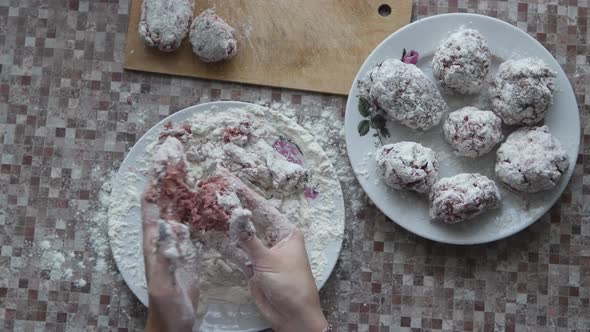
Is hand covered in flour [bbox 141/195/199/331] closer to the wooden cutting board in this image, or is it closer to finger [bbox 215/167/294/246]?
finger [bbox 215/167/294/246]

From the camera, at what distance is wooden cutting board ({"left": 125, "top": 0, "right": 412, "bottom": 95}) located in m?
1.80

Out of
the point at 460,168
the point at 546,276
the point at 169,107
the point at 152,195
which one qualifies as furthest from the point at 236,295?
the point at 546,276

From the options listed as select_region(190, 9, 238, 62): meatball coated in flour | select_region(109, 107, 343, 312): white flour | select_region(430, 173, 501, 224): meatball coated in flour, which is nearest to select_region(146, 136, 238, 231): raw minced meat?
select_region(109, 107, 343, 312): white flour

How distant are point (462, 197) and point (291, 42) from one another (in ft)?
1.94

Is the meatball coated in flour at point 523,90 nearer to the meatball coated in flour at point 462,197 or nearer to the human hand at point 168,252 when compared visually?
the meatball coated in flour at point 462,197

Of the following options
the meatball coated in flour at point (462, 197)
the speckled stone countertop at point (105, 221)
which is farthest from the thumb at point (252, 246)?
the meatball coated in flour at point (462, 197)

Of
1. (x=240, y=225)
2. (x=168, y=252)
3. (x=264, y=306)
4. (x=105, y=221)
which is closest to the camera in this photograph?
(x=168, y=252)

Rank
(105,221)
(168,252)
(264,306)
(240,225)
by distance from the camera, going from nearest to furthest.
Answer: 1. (168,252)
2. (240,225)
3. (264,306)
4. (105,221)

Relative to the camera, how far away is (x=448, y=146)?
174 centimetres

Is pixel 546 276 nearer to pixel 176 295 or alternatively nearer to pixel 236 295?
pixel 236 295

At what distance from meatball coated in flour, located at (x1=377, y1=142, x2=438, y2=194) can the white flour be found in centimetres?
14

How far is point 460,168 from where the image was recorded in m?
1.74

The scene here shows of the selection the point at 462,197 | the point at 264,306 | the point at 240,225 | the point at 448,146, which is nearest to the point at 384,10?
the point at 448,146

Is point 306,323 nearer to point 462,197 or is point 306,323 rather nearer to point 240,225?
point 240,225
